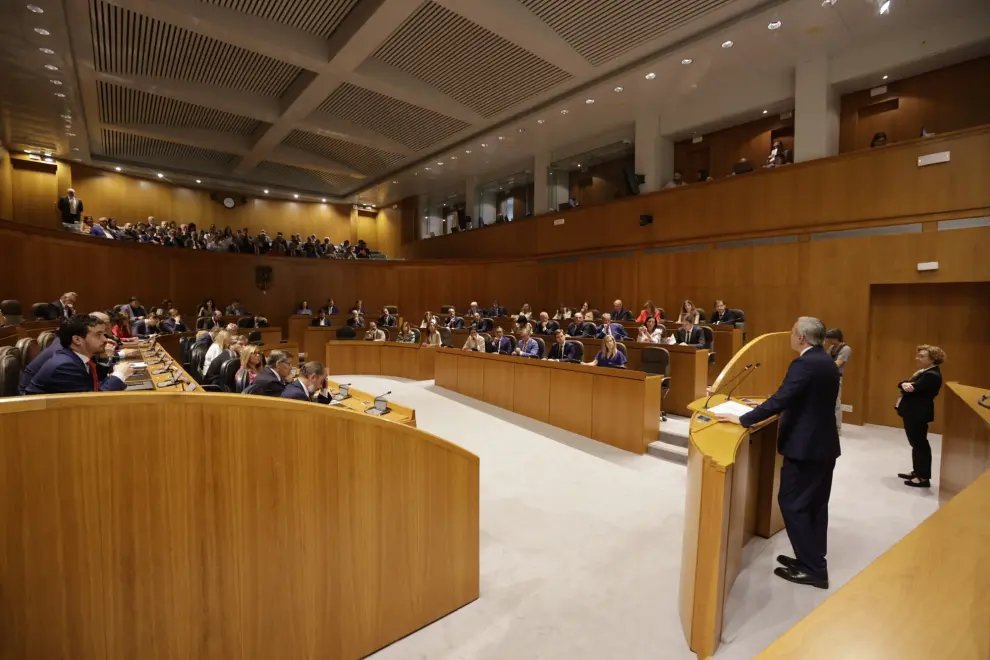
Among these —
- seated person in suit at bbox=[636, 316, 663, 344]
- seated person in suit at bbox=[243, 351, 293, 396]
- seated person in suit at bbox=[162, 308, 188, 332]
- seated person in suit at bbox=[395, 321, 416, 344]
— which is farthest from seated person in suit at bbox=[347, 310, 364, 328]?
seated person in suit at bbox=[243, 351, 293, 396]

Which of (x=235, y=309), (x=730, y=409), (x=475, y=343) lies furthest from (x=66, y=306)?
(x=730, y=409)

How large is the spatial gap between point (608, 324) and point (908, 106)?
20.8 feet

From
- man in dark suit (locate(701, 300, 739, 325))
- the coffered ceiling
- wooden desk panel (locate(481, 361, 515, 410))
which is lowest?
wooden desk panel (locate(481, 361, 515, 410))

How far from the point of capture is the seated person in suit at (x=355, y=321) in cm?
1243

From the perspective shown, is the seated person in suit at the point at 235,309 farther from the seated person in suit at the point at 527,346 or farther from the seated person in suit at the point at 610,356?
the seated person in suit at the point at 610,356

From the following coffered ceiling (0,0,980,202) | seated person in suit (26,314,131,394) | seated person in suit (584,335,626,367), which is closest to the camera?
seated person in suit (26,314,131,394)

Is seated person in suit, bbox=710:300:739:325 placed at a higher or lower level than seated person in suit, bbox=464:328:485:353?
higher

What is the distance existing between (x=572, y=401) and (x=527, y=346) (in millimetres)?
1826

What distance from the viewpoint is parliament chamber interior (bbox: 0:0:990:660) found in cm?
156

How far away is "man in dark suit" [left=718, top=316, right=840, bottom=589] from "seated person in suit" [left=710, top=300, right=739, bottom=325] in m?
5.94

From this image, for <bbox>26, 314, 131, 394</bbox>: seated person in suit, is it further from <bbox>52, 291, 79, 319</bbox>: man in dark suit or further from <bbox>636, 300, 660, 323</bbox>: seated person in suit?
<bbox>636, 300, 660, 323</bbox>: seated person in suit

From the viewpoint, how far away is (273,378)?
339cm

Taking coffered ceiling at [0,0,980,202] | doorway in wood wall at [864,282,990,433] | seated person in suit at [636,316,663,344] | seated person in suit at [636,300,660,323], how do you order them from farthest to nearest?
1. seated person in suit at [636,300,660,323]
2. seated person in suit at [636,316,663,344]
3. coffered ceiling at [0,0,980,202]
4. doorway in wood wall at [864,282,990,433]

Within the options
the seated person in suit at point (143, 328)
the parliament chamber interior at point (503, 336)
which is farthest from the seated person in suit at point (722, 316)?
the seated person in suit at point (143, 328)
